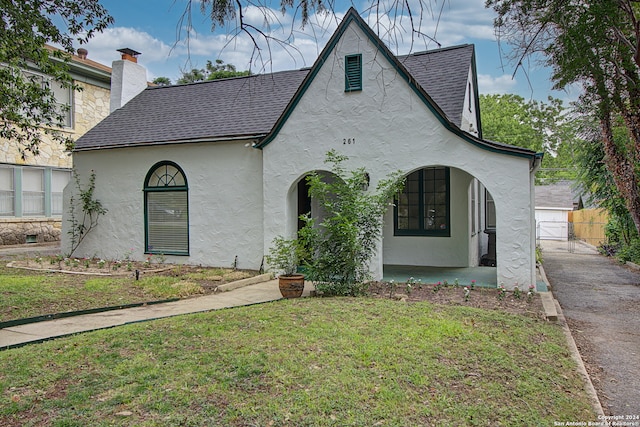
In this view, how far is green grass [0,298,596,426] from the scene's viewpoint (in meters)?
3.60

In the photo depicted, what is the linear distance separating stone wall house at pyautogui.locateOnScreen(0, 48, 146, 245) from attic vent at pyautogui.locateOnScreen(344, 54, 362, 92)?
1066 cm

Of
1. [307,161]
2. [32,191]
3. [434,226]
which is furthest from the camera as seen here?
[32,191]

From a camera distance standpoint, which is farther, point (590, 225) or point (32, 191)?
point (590, 225)

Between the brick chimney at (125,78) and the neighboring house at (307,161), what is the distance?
1210 mm

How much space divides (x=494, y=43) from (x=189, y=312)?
5765 millimetres

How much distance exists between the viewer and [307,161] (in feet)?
35.7

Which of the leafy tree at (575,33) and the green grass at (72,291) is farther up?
the leafy tree at (575,33)

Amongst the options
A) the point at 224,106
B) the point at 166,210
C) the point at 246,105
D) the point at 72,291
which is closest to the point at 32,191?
the point at 166,210

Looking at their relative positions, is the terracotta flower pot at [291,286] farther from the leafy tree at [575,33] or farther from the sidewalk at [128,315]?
the leafy tree at [575,33]

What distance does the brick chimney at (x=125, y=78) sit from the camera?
55.8 feet

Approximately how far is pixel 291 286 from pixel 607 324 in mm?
5343

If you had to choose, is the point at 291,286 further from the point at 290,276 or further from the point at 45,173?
the point at 45,173

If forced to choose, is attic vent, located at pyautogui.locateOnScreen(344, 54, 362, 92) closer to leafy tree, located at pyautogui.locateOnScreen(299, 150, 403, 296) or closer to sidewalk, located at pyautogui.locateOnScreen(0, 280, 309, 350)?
leafy tree, located at pyautogui.locateOnScreen(299, 150, 403, 296)

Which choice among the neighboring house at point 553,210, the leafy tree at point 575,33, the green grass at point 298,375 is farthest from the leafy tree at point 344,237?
the neighboring house at point 553,210
